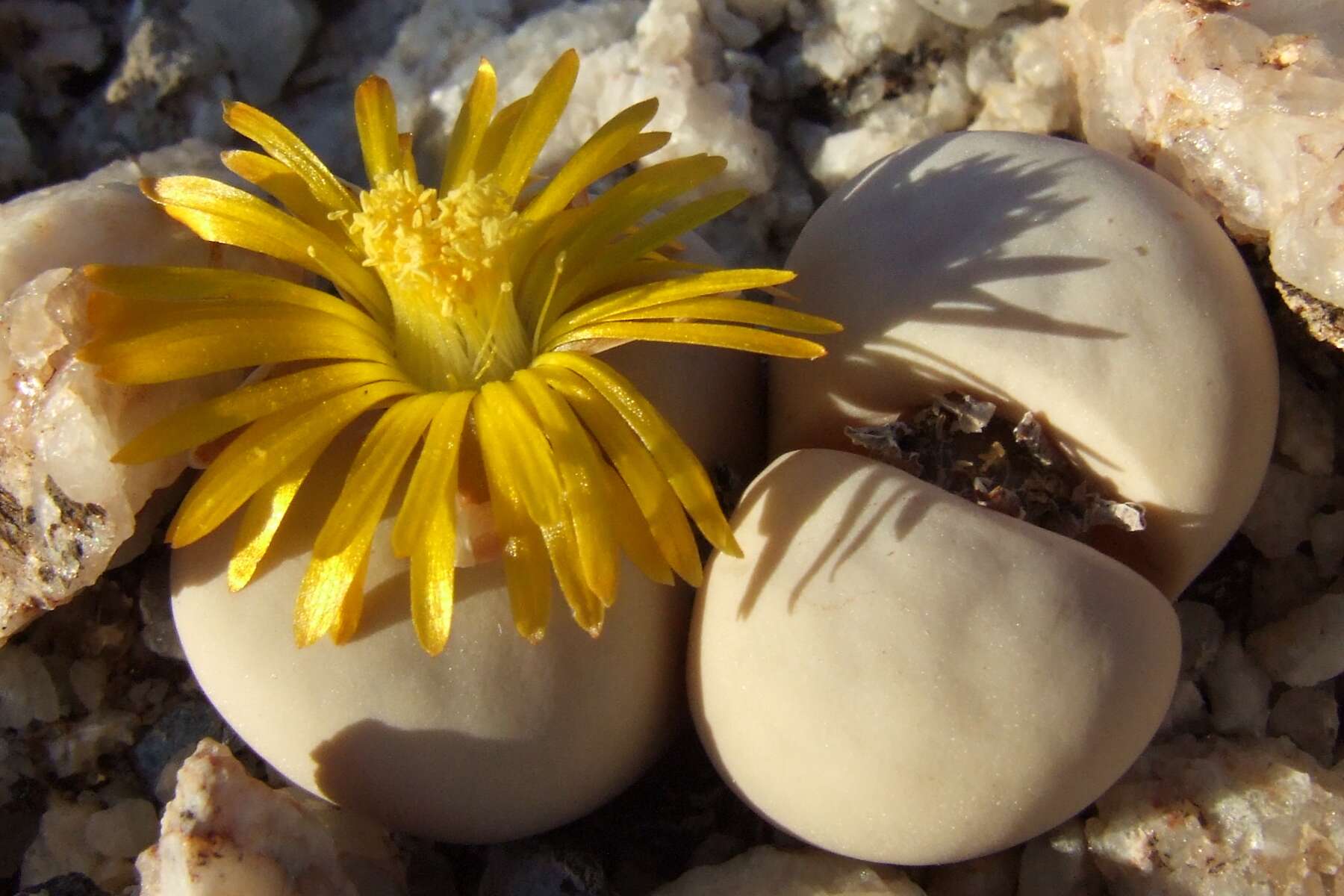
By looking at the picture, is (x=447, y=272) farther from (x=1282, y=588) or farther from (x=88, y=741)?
(x=1282, y=588)

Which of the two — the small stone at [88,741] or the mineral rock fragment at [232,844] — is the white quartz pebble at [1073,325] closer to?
the mineral rock fragment at [232,844]

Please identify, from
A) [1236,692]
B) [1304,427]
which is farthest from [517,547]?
[1304,427]

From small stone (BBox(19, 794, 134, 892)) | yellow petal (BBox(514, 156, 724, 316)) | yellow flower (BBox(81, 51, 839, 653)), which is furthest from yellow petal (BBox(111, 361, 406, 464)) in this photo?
small stone (BBox(19, 794, 134, 892))

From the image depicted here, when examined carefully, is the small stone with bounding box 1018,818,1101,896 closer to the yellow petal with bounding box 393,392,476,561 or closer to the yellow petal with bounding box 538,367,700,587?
the yellow petal with bounding box 538,367,700,587

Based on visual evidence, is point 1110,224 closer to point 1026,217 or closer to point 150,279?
point 1026,217

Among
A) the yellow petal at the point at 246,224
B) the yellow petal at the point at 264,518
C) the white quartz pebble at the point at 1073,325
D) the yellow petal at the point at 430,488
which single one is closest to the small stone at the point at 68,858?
the yellow petal at the point at 264,518

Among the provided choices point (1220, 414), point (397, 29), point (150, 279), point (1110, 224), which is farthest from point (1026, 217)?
point (397, 29)
